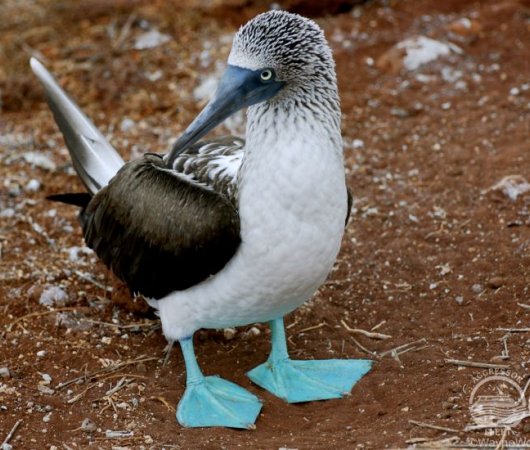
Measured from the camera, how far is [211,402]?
4820 mm

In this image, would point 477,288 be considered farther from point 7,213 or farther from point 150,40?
point 150,40

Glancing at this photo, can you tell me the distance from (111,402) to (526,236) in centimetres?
274

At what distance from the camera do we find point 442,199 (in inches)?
255

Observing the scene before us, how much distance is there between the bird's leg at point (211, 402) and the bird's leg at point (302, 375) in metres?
0.17

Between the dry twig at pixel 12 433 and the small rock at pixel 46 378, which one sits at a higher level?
the dry twig at pixel 12 433

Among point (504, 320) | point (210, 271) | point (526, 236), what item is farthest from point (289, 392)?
point (526, 236)

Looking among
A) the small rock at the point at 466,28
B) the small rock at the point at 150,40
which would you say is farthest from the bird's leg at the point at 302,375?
the small rock at the point at 150,40

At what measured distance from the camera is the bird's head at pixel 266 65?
13.9 feet

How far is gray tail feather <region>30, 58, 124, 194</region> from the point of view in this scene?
5.67 meters

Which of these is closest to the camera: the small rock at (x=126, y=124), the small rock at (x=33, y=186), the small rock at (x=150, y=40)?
the small rock at (x=33, y=186)

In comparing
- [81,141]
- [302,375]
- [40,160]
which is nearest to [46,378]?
[302,375]

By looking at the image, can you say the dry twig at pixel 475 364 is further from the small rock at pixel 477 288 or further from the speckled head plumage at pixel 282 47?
the speckled head plumage at pixel 282 47

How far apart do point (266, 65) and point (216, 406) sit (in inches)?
69.6

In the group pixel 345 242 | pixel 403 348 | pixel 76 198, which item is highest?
pixel 76 198
